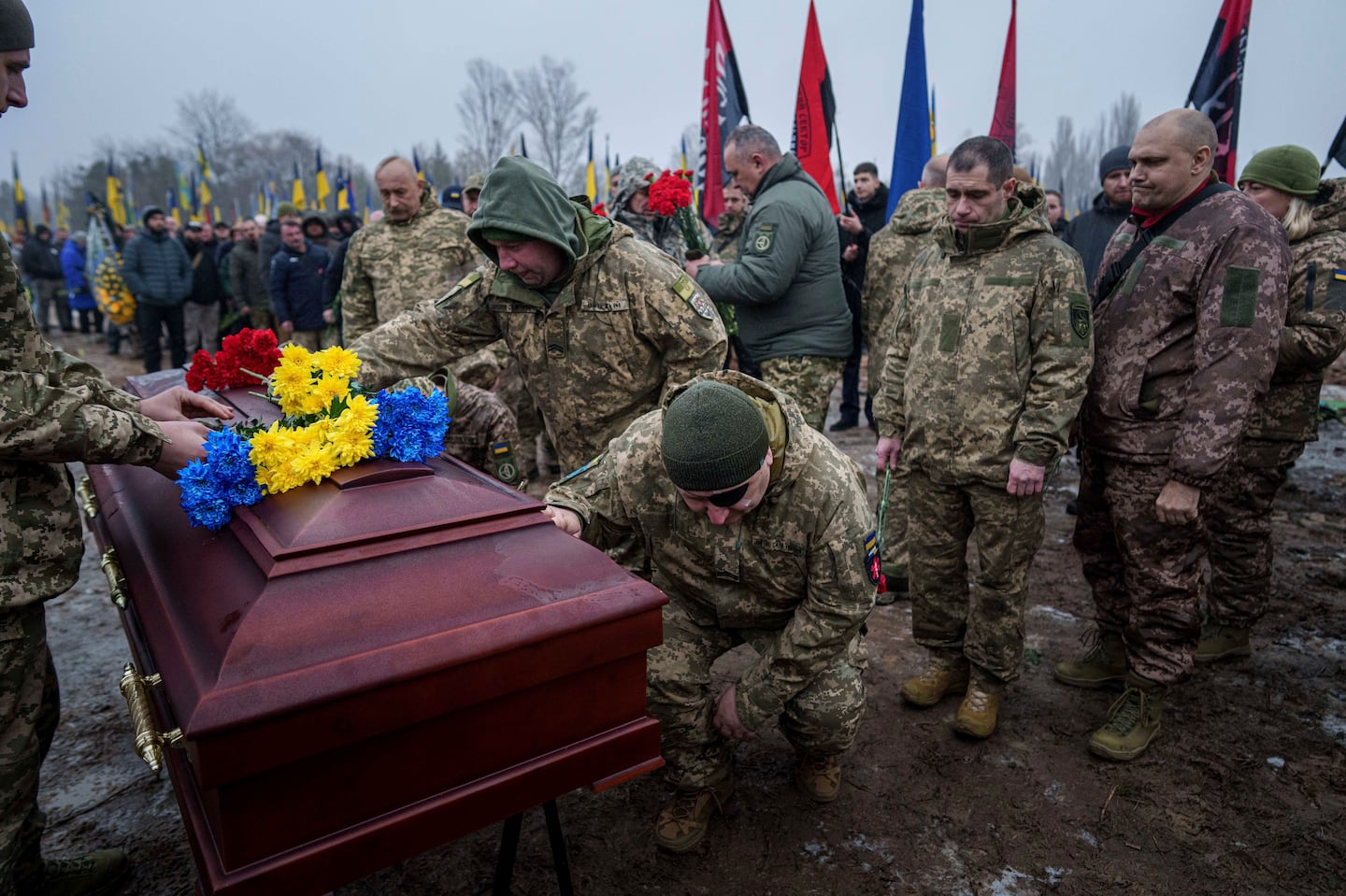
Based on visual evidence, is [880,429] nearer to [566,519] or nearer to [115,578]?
[566,519]

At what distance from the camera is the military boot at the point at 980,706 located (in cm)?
259

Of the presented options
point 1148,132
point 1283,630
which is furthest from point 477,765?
point 1283,630

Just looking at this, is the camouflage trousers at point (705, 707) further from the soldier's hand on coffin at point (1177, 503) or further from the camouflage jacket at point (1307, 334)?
the camouflage jacket at point (1307, 334)

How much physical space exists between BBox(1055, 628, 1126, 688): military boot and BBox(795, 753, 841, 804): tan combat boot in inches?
47.2

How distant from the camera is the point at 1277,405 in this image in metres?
3.03

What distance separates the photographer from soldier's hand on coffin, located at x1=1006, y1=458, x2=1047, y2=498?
7.84ft

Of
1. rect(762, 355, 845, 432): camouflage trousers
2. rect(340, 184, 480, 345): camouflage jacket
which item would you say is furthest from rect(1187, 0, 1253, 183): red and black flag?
rect(340, 184, 480, 345): camouflage jacket

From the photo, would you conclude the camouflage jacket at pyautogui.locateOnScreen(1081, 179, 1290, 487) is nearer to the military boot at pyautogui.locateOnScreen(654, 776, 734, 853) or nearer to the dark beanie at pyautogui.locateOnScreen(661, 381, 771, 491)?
the dark beanie at pyautogui.locateOnScreen(661, 381, 771, 491)

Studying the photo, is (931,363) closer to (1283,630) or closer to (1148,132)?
(1148,132)

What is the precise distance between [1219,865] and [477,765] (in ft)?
6.50

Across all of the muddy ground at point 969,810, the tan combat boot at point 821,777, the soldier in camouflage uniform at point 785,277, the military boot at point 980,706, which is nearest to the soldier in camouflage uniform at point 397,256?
the soldier in camouflage uniform at point 785,277

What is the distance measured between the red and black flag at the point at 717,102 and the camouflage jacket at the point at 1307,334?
3.43 meters

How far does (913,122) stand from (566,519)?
4.24 meters

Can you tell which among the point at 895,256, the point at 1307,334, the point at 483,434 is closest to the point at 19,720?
the point at 483,434
